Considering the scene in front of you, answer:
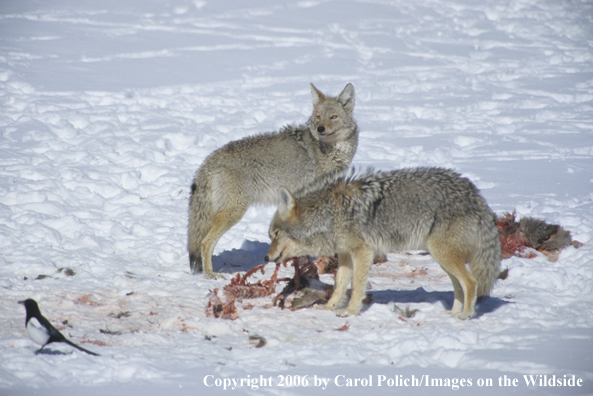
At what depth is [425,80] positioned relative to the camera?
55.1 ft

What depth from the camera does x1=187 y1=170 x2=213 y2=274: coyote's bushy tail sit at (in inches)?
275

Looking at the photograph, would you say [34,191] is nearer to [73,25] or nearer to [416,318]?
[416,318]

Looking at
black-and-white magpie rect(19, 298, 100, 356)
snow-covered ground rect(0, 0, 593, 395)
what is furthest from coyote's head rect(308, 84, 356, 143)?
black-and-white magpie rect(19, 298, 100, 356)

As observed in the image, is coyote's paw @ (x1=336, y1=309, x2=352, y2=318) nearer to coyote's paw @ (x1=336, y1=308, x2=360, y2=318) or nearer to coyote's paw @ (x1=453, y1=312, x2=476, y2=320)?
coyote's paw @ (x1=336, y1=308, x2=360, y2=318)

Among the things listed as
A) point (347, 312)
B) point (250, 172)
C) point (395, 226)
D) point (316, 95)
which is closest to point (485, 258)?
point (395, 226)

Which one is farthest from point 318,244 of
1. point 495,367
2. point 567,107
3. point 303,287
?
point 567,107

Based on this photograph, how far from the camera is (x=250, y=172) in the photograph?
23.4ft

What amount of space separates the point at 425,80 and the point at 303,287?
12.6 meters

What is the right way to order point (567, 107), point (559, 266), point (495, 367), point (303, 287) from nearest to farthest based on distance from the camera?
point (495, 367) < point (303, 287) < point (559, 266) < point (567, 107)

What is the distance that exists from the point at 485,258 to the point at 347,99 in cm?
398

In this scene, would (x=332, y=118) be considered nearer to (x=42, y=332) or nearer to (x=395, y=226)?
(x=395, y=226)

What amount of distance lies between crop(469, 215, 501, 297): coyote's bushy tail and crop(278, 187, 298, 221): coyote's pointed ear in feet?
6.17

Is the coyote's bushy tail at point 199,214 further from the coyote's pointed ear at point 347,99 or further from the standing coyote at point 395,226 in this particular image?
Answer: the coyote's pointed ear at point 347,99

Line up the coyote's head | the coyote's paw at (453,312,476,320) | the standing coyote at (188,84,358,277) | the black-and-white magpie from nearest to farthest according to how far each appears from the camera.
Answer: the black-and-white magpie, the coyote's paw at (453,312,476,320), the standing coyote at (188,84,358,277), the coyote's head
